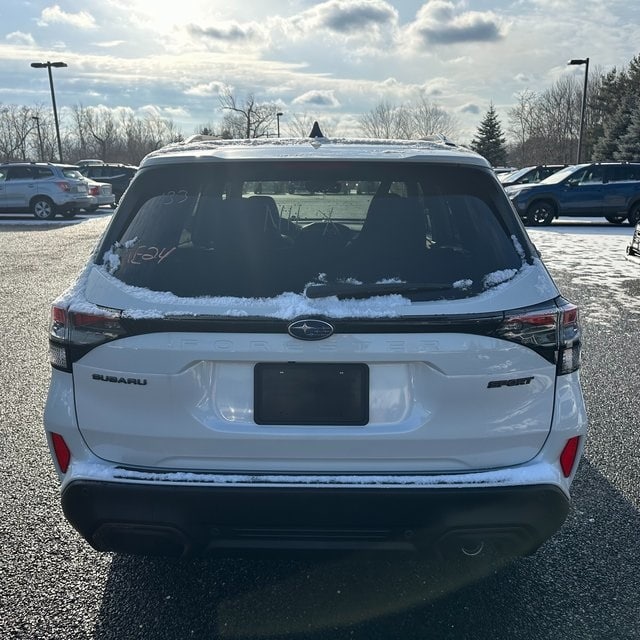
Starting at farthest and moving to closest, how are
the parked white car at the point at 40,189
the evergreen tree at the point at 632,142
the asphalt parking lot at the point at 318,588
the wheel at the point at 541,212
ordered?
the evergreen tree at the point at 632,142 → the parked white car at the point at 40,189 → the wheel at the point at 541,212 → the asphalt parking lot at the point at 318,588

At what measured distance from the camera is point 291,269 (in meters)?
2.11

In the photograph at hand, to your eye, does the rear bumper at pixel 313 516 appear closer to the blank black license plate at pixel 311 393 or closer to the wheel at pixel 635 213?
the blank black license plate at pixel 311 393

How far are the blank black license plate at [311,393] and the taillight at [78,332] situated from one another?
523 mm

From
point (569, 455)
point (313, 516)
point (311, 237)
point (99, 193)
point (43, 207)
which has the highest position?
point (311, 237)

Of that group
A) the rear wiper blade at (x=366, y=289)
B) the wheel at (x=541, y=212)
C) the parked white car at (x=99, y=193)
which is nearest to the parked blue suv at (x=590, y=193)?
the wheel at (x=541, y=212)

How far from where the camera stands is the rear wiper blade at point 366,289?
2.01 meters

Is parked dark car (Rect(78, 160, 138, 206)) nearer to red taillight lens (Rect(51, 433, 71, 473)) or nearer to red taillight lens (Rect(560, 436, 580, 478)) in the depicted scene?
red taillight lens (Rect(51, 433, 71, 473))

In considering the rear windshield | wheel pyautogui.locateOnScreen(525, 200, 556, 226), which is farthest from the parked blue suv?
the rear windshield

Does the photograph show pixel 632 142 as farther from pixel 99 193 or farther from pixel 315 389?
pixel 315 389

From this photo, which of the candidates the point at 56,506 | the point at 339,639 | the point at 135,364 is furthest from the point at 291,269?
the point at 56,506

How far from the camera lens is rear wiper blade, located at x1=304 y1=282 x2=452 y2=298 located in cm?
201

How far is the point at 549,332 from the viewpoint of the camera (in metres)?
2.08

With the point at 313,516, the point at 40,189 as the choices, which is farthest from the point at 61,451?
the point at 40,189

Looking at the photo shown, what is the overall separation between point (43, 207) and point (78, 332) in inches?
803
